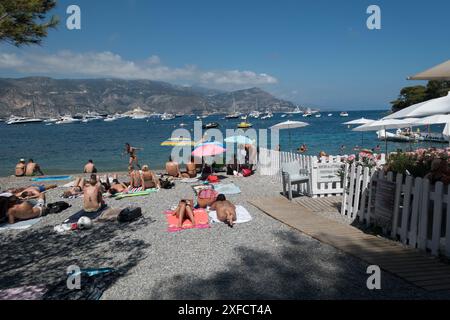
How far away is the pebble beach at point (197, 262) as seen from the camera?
172 inches

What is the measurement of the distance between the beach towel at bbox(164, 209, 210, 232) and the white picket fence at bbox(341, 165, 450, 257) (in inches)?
139

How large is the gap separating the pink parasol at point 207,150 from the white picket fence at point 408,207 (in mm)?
7003

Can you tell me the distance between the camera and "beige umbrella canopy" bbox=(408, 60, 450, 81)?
5.40 m

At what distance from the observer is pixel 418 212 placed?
5.56 m

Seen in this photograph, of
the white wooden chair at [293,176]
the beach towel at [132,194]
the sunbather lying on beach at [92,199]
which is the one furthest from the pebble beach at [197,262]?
the beach towel at [132,194]

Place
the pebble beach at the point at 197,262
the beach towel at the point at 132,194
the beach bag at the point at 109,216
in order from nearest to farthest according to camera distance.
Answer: the pebble beach at the point at 197,262
the beach bag at the point at 109,216
the beach towel at the point at 132,194

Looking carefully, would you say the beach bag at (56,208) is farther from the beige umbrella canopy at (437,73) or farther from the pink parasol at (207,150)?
the beige umbrella canopy at (437,73)

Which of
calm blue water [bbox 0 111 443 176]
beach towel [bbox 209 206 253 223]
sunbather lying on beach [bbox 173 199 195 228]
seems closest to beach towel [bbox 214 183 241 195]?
beach towel [bbox 209 206 253 223]

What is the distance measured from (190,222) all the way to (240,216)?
125 centimetres

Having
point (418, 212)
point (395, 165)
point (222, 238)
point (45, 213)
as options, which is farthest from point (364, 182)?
point (45, 213)

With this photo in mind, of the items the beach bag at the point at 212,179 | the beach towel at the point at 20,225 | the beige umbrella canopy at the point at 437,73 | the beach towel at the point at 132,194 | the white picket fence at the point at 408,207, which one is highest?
the beige umbrella canopy at the point at 437,73

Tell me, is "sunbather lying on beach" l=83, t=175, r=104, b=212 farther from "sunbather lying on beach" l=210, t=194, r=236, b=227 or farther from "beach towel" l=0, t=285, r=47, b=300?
"beach towel" l=0, t=285, r=47, b=300
